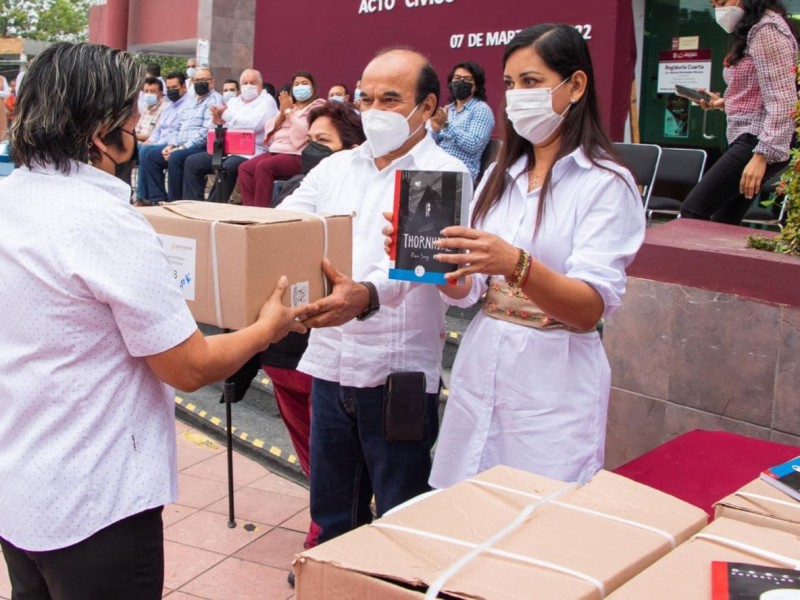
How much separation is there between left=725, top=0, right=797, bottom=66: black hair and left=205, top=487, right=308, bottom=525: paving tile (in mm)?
2951

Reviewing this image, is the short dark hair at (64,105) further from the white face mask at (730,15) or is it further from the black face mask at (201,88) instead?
the black face mask at (201,88)

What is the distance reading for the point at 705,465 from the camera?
2154 mm

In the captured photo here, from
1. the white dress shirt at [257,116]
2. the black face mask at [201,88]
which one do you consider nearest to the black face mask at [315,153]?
the white dress shirt at [257,116]

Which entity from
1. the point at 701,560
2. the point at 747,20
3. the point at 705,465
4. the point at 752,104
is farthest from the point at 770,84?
the point at 701,560

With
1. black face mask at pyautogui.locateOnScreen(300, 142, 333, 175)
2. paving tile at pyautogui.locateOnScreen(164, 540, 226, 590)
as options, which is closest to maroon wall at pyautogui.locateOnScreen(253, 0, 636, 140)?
black face mask at pyautogui.locateOnScreen(300, 142, 333, 175)

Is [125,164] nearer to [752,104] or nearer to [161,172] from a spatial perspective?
[752,104]

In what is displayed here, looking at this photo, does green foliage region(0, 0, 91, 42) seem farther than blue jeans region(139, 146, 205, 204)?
Yes

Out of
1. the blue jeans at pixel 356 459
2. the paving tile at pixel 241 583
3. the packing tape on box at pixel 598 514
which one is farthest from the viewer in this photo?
the paving tile at pixel 241 583

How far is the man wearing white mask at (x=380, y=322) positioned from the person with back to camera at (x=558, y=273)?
1.00 feet

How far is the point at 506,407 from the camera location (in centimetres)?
212

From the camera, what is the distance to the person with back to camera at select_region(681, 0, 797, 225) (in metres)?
3.58

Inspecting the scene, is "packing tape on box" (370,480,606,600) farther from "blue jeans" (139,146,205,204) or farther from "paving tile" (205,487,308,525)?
"blue jeans" (139,146,205,204)

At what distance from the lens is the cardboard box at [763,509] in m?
1.46

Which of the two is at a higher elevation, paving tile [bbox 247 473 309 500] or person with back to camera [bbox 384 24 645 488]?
person with back to camera [bbox 384 24 645 488]
